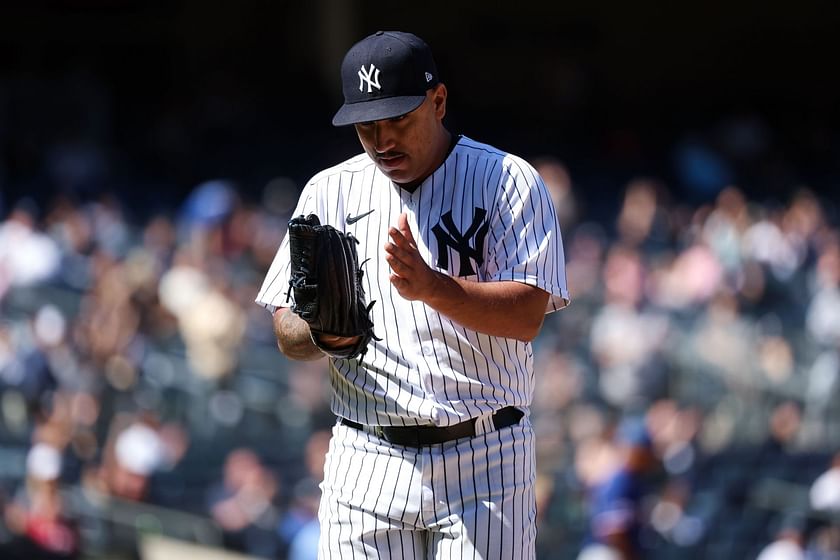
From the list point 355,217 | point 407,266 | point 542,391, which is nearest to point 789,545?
point 542,391

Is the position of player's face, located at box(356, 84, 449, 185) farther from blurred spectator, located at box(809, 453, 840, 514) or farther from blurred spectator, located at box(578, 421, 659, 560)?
blurred spectator, located at box(809, 453, 840, 514)

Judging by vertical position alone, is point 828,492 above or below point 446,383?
below

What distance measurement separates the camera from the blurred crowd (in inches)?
277

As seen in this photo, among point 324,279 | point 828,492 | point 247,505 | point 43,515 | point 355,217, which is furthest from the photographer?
point 247,505

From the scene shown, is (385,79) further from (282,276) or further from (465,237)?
(282,276)

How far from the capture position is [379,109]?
8.61 feet

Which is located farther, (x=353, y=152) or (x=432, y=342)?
(x=353, y=152)

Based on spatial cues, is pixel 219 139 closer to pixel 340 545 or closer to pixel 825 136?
pixel 825 136

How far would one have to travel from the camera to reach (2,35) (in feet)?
49.8

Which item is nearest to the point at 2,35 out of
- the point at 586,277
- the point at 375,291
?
the point at 586,277

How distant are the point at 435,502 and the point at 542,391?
18.9 feet

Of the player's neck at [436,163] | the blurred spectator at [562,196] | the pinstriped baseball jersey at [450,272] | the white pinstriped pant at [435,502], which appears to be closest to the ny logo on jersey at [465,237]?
the pinstriped baseball jersey at [450,272]

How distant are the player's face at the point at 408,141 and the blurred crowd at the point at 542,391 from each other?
3525 millimetres

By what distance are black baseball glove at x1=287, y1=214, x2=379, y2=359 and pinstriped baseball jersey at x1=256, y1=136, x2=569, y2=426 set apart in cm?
11
